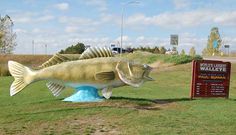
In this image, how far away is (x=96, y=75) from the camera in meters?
11.8

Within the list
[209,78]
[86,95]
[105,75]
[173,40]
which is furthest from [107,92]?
[173,40]

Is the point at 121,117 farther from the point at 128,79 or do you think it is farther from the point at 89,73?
the point at 89,73

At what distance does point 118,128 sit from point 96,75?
315 centimetres

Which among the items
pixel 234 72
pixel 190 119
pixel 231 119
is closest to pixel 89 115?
pixel 190 119

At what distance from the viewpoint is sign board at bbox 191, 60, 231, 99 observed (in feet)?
46.4

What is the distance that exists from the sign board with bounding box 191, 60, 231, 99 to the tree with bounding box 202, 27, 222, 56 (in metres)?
49.9

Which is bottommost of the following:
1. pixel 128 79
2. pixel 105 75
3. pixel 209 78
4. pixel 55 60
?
pixel 209 78

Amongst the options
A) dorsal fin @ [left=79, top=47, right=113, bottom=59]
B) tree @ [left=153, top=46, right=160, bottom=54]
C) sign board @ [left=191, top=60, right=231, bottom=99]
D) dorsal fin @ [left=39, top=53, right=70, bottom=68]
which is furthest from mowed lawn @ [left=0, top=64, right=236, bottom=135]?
tree @ [left=153, top=46, right=160, bottom=54]

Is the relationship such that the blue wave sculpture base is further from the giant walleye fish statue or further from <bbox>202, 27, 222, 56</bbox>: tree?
<bbox>202, 27, 222, 56</bbox>: tree

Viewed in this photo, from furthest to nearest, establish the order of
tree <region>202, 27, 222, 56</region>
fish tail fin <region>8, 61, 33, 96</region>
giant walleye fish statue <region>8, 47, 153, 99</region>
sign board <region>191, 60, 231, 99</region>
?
tree <region>202, 27, 222, 56</region> → sign board <region>191, 60, 231, 99</region> → giant walleye fish statue <region>8, 47, 153, 99</region> → fish tail fin <region>8, 61, 33, 96</region>

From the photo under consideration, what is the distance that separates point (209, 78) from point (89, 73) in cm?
485

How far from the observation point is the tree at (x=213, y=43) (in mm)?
63750

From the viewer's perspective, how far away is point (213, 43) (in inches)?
2514

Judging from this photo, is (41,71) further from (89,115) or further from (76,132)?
(76,132)
